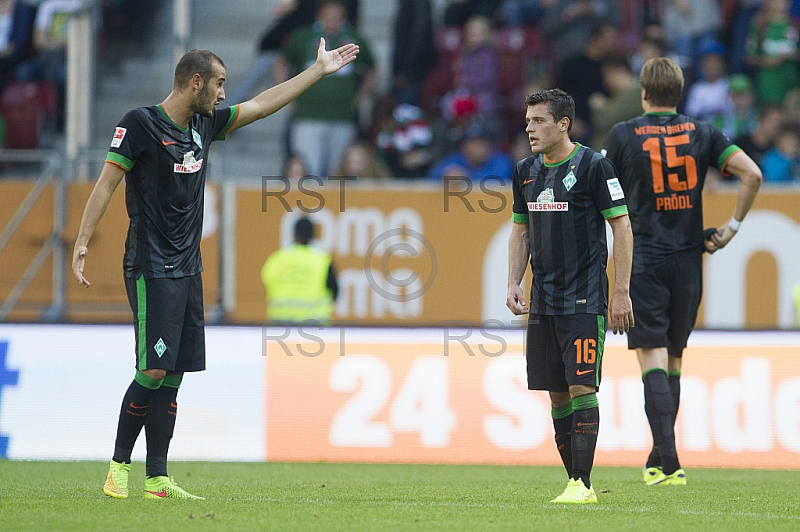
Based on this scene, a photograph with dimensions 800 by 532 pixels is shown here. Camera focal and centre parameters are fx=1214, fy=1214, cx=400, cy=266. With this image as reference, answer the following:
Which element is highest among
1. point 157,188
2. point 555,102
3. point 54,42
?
point 54,42

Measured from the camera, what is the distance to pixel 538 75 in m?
15.0

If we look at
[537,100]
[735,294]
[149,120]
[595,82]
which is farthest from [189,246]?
[595,82]

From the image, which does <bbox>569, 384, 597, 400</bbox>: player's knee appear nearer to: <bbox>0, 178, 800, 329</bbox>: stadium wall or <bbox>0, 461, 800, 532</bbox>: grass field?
<bbox>0, 461, 800, 532</bbox>: grass field

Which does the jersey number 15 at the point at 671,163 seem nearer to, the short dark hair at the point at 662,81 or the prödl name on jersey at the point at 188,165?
the short dark hair at the point at 662,81

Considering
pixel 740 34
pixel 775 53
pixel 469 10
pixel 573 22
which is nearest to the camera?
pixel 775 53

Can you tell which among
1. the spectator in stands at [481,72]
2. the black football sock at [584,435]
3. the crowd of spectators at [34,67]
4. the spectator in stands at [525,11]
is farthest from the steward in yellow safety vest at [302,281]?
the black football sock at [584,435]

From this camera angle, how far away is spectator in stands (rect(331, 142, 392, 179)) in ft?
44.8

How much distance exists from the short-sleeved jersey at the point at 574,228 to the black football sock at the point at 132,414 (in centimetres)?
218

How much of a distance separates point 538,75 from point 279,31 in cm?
332

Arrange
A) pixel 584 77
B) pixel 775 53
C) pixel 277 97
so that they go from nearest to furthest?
pixel 277 97 → pixel 584 77 → pixel 775 53

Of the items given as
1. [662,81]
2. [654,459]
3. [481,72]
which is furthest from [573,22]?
[654,459]

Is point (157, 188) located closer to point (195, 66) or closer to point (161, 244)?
point (161, 244)

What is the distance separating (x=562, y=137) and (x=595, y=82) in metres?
7.98

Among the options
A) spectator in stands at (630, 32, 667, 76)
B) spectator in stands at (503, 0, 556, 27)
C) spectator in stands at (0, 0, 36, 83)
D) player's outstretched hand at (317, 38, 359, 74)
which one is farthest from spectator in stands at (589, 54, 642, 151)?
spectator in stands at (0, 0, 36, 83)
